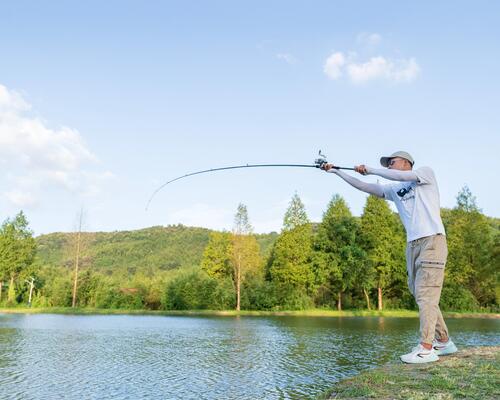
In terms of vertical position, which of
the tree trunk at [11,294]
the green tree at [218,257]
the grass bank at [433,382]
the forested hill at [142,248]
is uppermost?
the forested hill at [142,248]

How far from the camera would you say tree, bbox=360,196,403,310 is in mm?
45625

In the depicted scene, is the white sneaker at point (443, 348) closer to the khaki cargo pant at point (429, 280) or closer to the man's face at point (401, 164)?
the khaki cargo pant at point (429, 280)

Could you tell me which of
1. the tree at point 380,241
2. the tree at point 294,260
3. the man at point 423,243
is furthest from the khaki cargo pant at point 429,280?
the tree at point 380,241

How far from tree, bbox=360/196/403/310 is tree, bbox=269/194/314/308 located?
5925mm

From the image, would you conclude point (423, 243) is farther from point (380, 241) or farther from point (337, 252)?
point (380, 241)

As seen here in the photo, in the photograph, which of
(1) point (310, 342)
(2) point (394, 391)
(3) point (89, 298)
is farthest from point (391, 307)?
(2) point (394, 391)

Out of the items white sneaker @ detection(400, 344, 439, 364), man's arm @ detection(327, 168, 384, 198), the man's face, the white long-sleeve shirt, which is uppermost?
the man's face

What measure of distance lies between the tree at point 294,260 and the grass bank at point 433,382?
3894 centimetres

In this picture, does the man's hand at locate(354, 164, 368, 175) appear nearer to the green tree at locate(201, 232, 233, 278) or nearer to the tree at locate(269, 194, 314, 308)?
the tree at locate(269, 194, 314, 308)

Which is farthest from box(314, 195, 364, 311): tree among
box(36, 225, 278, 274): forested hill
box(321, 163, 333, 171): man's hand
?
box(321, 163, 333, 171): man's hand

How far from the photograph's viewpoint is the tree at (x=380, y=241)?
4562cm

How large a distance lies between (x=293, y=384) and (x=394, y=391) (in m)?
3.30

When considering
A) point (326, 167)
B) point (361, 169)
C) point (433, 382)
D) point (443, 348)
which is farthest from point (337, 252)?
point (433, 382)

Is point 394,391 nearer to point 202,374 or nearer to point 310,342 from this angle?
point 202,374
